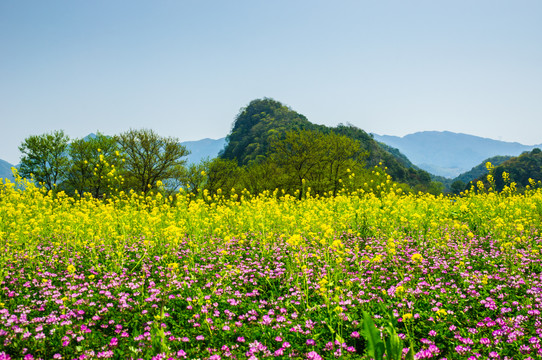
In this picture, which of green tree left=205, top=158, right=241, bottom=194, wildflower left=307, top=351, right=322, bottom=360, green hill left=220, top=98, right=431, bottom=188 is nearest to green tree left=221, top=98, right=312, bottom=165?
green hill left=220, top=98, right=431, bottom=188

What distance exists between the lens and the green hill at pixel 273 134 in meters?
96.2

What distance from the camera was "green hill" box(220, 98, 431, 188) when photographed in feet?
316

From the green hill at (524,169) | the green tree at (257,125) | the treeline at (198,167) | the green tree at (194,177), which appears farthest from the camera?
the green tree at (257,125)

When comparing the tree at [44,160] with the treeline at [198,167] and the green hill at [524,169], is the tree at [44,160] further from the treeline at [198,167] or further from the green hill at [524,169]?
the green hill at [524,169]

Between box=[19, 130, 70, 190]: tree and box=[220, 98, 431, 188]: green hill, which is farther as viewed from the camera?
box=[220, 98, 431, 188]: green hill

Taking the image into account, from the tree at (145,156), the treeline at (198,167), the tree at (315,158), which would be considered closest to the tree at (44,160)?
the treeline at (198,167)

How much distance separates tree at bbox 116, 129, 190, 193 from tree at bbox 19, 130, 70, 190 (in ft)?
55.8

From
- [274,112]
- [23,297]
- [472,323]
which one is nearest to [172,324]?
[23,297]

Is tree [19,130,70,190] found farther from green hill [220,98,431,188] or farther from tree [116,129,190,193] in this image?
green hill [220,98,431,188]

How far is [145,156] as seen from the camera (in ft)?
122

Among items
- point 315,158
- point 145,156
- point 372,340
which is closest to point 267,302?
point 372,340

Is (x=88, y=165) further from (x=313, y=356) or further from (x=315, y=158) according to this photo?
(x=313, y=356)

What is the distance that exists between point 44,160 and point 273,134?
49865mm

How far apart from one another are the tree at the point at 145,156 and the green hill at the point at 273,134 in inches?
1440
